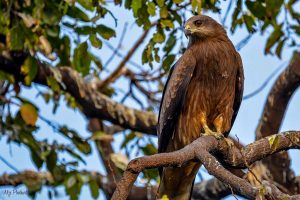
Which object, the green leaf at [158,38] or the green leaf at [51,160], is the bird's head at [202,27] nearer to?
the green leaf at [158,38]

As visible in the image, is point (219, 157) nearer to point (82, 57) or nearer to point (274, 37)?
point (82, 57)

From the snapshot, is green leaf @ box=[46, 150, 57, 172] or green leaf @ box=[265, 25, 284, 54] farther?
green leaf @ box=[265, 25, 284, 54]

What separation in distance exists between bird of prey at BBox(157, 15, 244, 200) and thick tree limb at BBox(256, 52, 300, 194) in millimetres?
Answer: 1307

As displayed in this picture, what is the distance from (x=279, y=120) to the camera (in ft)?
25.8

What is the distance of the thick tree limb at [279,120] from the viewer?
25.1 ft

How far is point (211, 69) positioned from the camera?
6156mm

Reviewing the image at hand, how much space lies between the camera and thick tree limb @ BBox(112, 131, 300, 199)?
3.78 meters

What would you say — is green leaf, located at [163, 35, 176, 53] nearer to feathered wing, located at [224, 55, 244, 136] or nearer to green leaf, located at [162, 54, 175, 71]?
green leaf, located at [162, 54, 175, 71]

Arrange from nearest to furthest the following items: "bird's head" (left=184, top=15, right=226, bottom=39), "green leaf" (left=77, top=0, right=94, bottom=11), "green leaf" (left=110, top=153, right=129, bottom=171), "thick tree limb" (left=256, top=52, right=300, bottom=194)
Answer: "green leaf" (left=77, top=0, right=94, bottom=11) → "bird's head" (left=184, top=15, right=226, bottom=39) → "green leaf" (left=110, top=153, right=129, bottom=171) → "thick tree limb" (left=256, top=52, right=300, bottom=194)

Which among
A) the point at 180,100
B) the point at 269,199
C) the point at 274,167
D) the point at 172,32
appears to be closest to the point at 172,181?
the point at 180,100

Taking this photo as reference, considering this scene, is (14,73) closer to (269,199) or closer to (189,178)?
(189,178)

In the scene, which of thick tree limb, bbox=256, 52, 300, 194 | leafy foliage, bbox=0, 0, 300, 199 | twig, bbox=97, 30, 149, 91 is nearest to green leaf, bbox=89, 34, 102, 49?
leafy foliage, bbox=0, 0, 300, 199

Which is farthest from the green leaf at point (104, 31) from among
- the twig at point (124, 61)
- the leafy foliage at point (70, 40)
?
the twig at point (124, 61)

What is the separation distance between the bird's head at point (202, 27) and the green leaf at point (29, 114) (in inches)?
54.9
